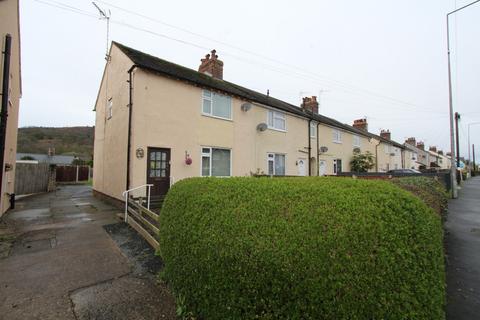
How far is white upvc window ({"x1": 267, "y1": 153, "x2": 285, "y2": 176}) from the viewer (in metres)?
14.0

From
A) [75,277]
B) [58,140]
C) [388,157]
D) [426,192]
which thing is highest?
[58,140]

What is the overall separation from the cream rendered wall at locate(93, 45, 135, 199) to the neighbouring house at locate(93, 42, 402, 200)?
43 mm

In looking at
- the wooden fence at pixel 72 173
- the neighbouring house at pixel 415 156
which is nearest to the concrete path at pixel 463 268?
the wooden fence at pixel 72 173

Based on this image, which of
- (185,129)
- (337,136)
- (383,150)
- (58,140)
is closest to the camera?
→ (185,129)

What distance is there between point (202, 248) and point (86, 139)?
70.8m

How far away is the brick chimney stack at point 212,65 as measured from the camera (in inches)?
547

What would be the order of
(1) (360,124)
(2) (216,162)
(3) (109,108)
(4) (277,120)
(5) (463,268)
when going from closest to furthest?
(5) (463,268) < (2) (216,162) < (3) (109,108) < (4) (277,120) < (1) (360,124)

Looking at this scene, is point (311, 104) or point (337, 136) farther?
point (311, 104)

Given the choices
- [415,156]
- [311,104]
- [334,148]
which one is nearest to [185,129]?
[334,148]

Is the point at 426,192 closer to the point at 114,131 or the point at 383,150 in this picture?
the point at 114,131

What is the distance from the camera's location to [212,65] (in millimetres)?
13914

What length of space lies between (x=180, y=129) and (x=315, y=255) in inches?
348

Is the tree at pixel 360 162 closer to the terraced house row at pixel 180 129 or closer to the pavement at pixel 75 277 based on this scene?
the terraced house row at pixel 180 129

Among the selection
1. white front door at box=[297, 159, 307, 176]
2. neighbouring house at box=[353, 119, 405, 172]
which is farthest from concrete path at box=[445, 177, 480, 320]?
neighbouring house at box=[353, 119, 405, 172]
